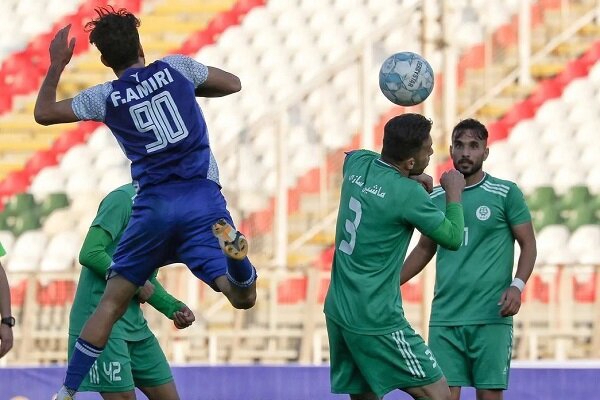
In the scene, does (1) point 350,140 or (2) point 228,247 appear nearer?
(2) point 228,247

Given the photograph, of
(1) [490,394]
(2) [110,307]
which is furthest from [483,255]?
(2) [110,307]

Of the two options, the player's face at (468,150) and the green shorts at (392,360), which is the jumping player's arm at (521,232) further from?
the green shorts at (392,360)

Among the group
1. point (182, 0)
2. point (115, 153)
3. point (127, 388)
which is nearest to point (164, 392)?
point (127, 388)

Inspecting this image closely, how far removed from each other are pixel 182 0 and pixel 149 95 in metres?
15.4

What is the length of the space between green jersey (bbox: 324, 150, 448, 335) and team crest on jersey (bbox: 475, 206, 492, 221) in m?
1.26

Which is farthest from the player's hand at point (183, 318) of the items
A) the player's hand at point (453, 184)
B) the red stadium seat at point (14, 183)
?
the red stadium seat at point (14, 183)

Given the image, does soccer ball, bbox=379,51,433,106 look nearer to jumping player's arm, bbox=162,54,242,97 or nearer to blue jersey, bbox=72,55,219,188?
jumping player's arm, bbox=162,54,242,97

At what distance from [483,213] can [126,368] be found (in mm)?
2083

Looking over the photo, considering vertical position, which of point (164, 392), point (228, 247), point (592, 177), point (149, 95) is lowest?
point (164, 392)

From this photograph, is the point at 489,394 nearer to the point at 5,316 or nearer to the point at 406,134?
the point at 406,134

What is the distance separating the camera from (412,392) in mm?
6340

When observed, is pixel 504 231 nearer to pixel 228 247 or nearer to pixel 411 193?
pixel 411 193

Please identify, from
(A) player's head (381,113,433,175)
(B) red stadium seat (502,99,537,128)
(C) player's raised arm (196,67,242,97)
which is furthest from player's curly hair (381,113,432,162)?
(B) red stadium seat (502,99,537,128)

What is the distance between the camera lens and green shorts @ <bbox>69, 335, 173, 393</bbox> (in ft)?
22.7
